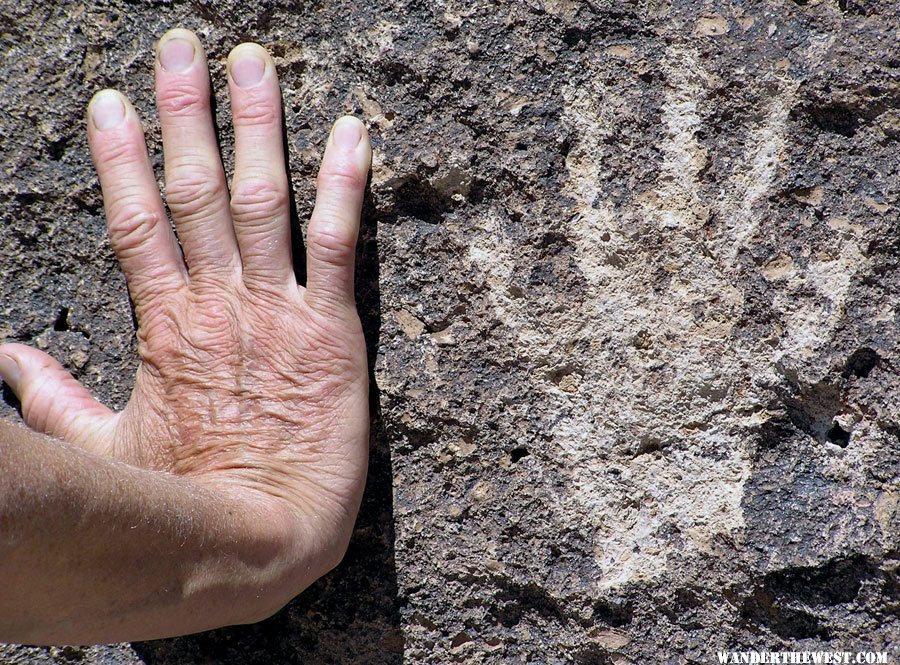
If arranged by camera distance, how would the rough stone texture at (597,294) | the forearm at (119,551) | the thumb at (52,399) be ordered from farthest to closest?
the thumb at (52,399)
the rough stone texture at (597,294)
the forearm at (119,551)

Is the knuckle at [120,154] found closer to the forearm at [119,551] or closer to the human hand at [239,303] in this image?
the human hand at [239,303]

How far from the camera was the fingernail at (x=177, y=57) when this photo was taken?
3.48 feet

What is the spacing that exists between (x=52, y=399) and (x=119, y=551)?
51 cm

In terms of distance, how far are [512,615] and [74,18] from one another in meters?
1.16

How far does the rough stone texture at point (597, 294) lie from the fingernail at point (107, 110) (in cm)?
5

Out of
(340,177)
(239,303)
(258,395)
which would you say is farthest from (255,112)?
(258,395)

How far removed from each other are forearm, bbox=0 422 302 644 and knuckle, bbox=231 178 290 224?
1.27 ft

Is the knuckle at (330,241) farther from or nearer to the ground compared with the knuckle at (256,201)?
nearer to the ground

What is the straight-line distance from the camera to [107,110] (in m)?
1.08

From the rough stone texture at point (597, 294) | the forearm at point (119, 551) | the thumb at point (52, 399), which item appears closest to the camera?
the forearm at point (119, 551)

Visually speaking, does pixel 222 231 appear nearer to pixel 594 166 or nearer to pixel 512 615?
pixel 594 166

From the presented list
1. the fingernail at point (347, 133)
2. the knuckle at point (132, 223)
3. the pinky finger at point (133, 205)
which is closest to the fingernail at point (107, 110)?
the pinky finger at point (133, 205)

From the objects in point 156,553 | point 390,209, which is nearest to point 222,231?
point 390,209

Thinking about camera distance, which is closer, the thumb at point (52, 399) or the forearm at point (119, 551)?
the forearm at point (119, 551)
